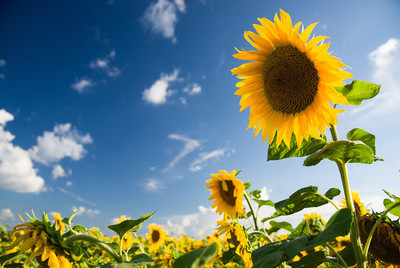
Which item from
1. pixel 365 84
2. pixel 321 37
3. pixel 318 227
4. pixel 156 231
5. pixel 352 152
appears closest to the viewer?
pixel 352 152

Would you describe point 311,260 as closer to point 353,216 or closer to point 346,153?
point 353,216

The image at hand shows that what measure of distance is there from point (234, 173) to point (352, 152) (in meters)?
2.85

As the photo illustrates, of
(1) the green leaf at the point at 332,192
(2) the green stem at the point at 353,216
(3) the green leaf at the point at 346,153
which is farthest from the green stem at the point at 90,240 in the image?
(1) the green leaf at the point at 332,192

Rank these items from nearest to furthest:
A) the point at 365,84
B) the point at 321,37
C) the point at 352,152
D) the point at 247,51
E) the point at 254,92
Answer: the point at 352,152, the point at 365,84, the point at 321,37, the point at 247,51, the point at 254,92

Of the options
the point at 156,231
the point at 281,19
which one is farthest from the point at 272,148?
the point at 156,231

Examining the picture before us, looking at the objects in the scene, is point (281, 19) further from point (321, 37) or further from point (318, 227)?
point (318, 227)

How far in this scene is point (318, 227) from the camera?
4.91m

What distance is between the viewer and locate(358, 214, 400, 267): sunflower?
1941 millimetres

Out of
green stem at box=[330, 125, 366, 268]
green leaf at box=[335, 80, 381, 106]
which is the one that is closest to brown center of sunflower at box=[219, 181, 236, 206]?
green stem at box=[330, 125, 366, 268]

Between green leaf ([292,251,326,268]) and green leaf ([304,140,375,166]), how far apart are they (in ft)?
1.88

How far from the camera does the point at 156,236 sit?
7508 mm

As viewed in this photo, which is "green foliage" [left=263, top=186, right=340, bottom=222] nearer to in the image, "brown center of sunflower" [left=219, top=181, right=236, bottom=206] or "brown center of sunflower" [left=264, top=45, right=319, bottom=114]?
"brown center of sunflower" [left=264, top=45, right=319, bottom=114]

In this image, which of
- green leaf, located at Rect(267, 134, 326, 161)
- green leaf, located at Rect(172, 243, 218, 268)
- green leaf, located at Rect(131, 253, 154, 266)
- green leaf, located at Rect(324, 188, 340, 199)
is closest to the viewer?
green leaf, located at Rect(172, 243, 218, 268)

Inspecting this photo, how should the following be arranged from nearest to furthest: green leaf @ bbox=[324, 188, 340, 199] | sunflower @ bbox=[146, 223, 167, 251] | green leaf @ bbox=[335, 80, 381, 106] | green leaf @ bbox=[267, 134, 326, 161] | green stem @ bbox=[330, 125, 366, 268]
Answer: green stem @ bbox=[330, 125, 366, 268]
green leaf @ bbox=[335, 80, 381, 106]
green leaf @ bbox=[267, 134, 326, 161]
green leaf @ bbox=[324, 188, 340, 199]
sunflower @ bbox=[146, 223, 167, 251]
